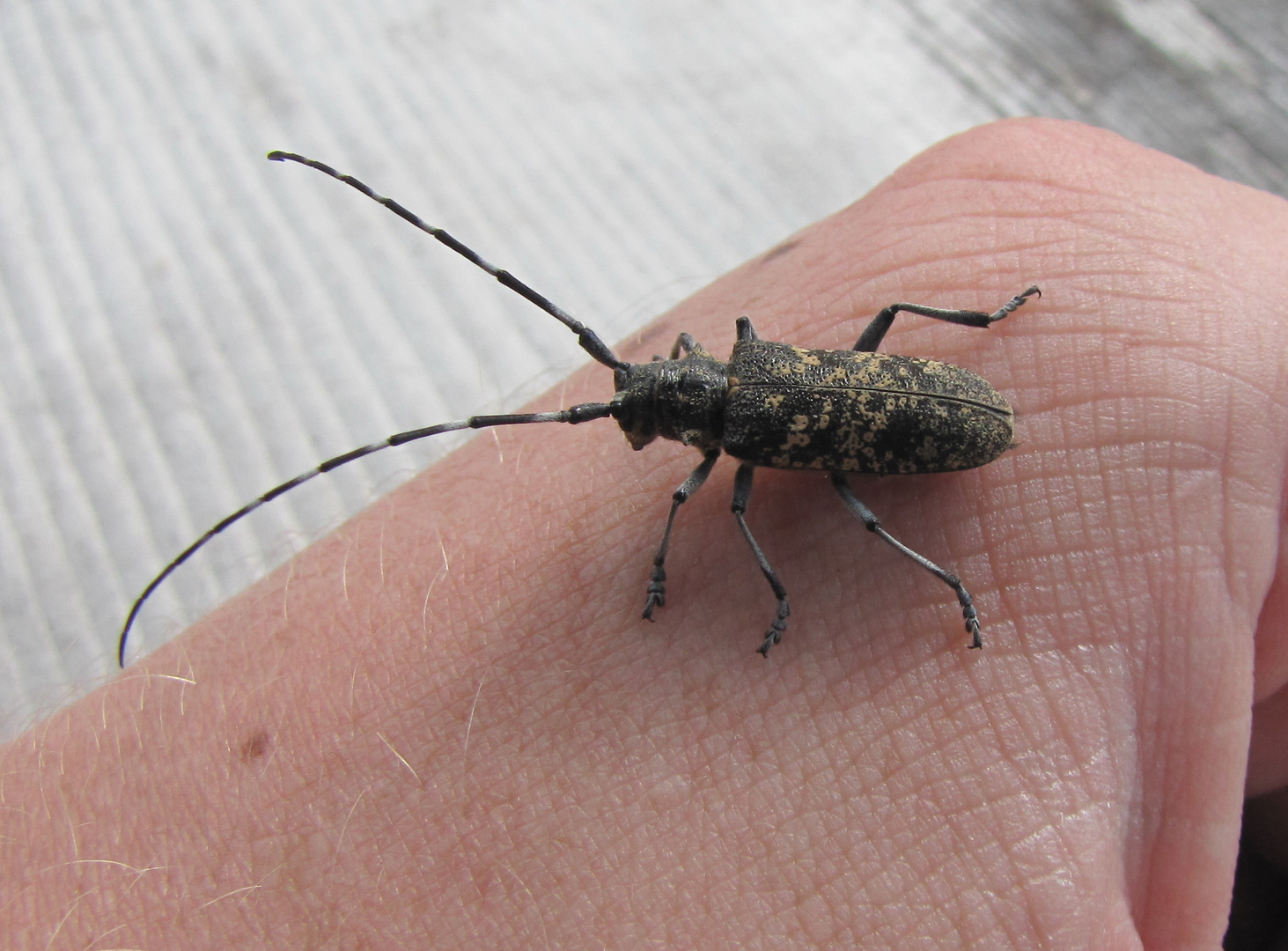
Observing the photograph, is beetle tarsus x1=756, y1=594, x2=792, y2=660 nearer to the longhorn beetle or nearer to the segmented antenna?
the longhorn beetle

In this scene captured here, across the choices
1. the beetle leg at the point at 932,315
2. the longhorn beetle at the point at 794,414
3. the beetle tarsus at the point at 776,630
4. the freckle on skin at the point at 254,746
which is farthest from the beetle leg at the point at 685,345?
the freckle on skin at the point at 254,746

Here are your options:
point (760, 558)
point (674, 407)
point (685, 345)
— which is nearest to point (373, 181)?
point (685, 345)

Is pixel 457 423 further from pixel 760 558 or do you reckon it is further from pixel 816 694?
pixel 816 694

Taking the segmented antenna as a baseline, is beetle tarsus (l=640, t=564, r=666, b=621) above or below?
below

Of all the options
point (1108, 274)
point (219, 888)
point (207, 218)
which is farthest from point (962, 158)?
point (207, 218)

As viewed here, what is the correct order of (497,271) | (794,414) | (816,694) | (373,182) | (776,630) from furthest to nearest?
(373,182) < (497,271) < (794,414) < (776,630) < (816,694)

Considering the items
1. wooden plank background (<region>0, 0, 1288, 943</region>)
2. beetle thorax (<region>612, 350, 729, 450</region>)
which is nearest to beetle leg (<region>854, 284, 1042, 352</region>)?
beetle thorax (<region>612, 350, 729, 450</region>)

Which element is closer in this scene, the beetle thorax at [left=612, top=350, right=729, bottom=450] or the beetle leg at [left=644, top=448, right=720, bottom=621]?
the beetle leg at [left=644, top=448, right=720, bottom=621]
